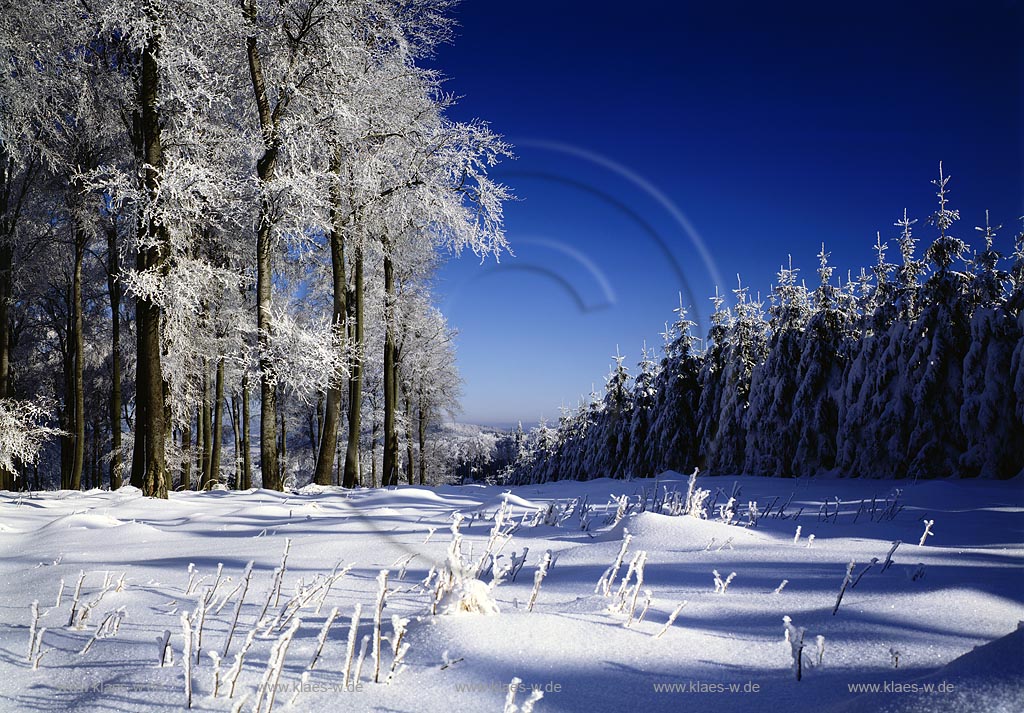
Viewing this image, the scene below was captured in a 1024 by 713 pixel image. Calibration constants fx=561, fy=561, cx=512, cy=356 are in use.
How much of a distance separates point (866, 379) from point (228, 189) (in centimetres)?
1251

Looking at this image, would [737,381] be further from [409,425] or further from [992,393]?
[409,425]

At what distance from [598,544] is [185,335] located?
10.3m

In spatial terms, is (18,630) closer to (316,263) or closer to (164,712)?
(164,712)

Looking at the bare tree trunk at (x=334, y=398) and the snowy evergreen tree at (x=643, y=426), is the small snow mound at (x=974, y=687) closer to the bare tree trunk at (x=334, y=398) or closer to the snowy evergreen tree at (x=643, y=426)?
the bare tree trunk at (x=334, y=398)

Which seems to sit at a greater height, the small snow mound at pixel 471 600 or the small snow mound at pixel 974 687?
the small snow mound at pixel 974 687

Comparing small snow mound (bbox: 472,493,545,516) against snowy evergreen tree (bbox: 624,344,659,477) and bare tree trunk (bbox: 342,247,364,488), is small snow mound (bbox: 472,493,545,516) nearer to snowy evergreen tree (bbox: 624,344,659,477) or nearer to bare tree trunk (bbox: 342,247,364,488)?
bare tree trunk (bbox: 342,247,364,488)

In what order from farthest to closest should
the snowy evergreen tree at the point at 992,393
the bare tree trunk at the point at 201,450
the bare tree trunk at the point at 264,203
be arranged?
the bare tree trunk at the point at 201,450 < the bare tree trunk at the point at 264,203 < the snowy evergreen tree at the point at 992,393

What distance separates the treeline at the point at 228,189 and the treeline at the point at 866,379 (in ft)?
27.2

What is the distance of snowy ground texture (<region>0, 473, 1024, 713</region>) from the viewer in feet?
4.87

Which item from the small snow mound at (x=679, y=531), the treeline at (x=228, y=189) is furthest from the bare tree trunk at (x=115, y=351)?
the small snow mound at (x=679, y=531)

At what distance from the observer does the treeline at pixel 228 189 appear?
26.3 ft

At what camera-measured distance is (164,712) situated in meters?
1.44

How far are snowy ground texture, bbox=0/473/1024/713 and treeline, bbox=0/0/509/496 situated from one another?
540cm

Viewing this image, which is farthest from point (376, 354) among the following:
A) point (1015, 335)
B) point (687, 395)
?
point (1015, 335)
